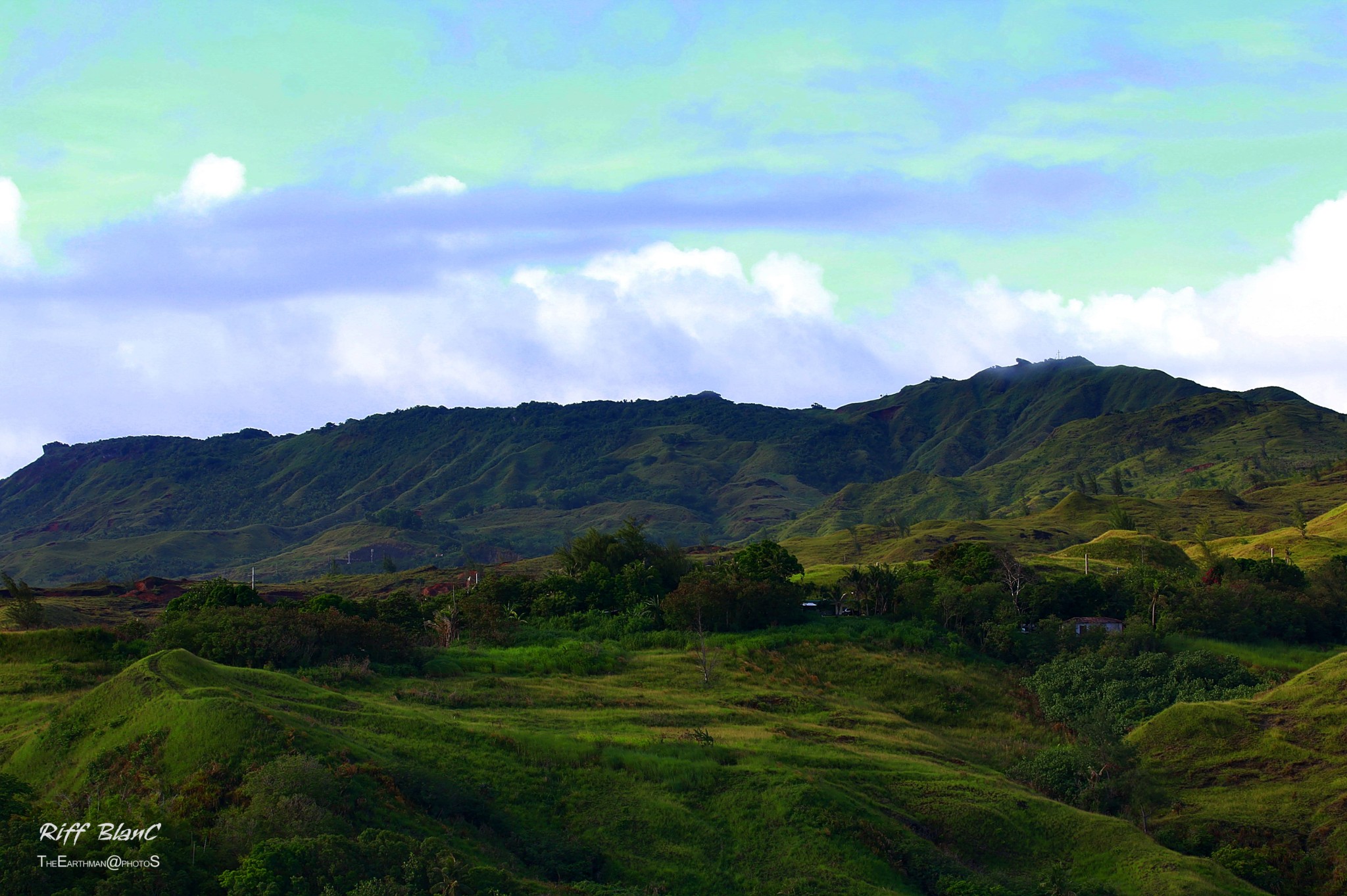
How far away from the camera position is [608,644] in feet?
217

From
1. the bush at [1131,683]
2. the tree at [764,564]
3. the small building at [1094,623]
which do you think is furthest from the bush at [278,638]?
the small building at [1094,623]

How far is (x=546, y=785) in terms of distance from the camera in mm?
38062

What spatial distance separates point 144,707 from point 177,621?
17.3 m

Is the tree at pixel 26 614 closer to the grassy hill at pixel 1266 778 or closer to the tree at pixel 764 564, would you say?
the tree at pixel 764 564

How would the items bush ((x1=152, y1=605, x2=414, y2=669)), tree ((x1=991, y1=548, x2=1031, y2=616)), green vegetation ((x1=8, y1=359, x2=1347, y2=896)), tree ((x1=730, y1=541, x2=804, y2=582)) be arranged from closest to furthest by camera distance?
green vegetation ((x1=8, y1=359, x2=1347, y2=896))
bush ((x1=152, y1=605, x2=414, y2=669))
tree ((x1=991, y1=548, x2=1031, y2=616))
tree ((x1=730, y1=541, x2=804, y2=582))

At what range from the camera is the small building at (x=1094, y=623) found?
7112 cm

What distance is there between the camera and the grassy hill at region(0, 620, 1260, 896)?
30.5 meters

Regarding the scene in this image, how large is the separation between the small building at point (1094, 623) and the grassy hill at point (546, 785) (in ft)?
66.5

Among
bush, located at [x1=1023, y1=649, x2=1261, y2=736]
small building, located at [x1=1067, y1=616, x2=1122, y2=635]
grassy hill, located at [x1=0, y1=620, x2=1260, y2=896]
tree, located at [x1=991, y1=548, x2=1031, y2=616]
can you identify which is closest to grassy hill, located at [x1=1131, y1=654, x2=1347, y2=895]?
bush, located at [x1=1023, y1=649, x2=1261, y2=736]

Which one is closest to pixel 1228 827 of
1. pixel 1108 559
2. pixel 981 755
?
pixel 981 755

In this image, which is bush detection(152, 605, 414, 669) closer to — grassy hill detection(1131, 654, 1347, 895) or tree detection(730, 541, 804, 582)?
tree detection(730, 541, 804, 582)

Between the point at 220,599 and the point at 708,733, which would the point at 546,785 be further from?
the point at 220,599

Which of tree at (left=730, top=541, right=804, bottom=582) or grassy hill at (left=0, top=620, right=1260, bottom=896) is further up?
tree at (left=730, top=541, right=804, bottom=582)

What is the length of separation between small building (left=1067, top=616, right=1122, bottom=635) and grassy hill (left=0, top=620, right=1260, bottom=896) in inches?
798
